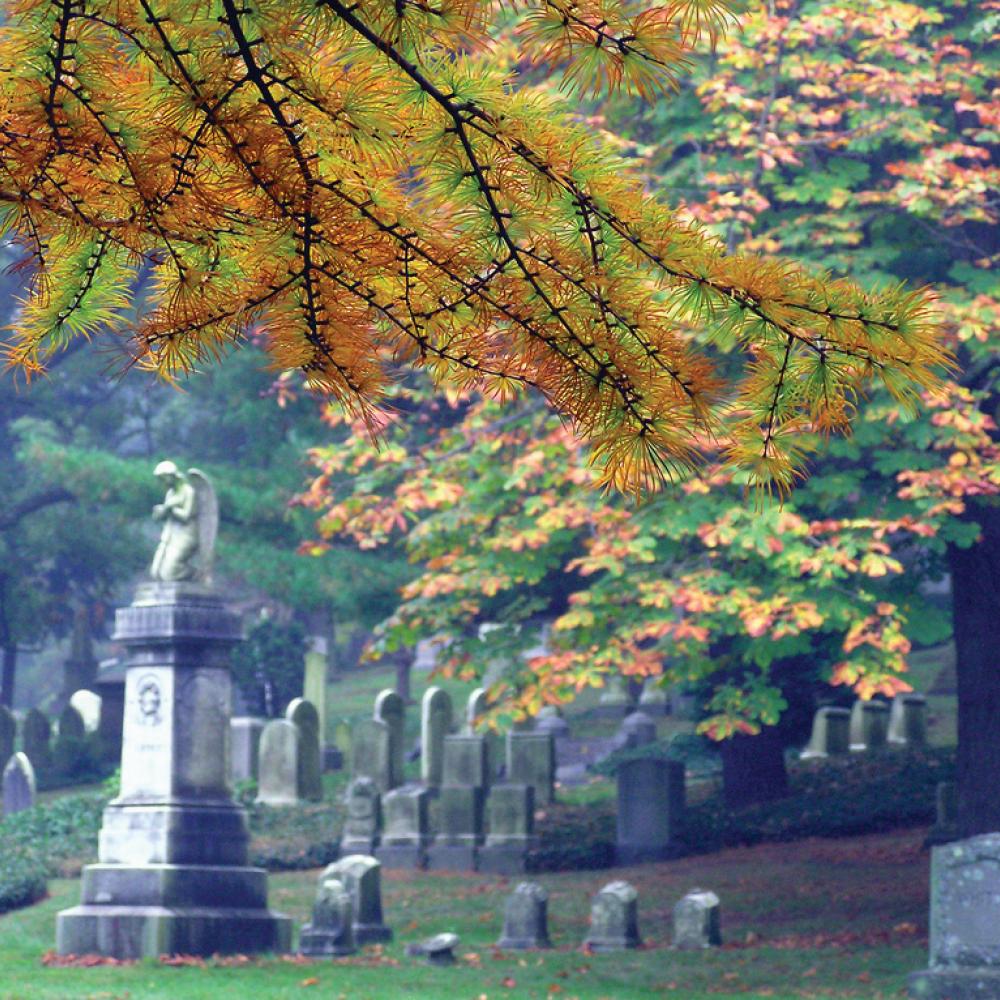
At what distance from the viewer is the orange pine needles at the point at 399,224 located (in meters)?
4.71

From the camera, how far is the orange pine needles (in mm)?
4711

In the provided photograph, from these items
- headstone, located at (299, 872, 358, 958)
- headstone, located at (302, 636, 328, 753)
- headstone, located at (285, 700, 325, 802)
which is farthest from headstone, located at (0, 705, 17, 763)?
headstone, located at (299, 872, 358, 958)

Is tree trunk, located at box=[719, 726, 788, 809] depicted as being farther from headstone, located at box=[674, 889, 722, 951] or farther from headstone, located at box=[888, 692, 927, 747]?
headstone, located at box=[674, 889, 722, 951]

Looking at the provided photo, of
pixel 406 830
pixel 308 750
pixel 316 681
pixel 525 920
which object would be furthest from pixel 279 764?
pixel 525 920

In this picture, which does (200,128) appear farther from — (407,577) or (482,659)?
(407,577)

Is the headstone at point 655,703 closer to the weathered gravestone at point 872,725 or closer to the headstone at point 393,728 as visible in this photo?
the weathered gravestone at point 872,725

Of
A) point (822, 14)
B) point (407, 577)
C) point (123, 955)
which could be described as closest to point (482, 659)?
point (123, 955)

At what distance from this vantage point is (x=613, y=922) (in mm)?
14766

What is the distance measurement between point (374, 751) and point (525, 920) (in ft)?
32.8

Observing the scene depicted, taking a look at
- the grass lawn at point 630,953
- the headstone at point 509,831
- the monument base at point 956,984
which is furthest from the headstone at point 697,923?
the headstone at point 509,831

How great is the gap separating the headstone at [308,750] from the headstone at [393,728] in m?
1.00

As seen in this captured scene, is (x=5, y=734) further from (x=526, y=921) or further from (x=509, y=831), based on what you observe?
(x=526, y=921)

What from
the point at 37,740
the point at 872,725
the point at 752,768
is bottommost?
the point at 752,768

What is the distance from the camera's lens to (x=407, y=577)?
2708cm
